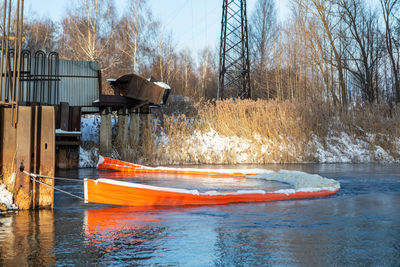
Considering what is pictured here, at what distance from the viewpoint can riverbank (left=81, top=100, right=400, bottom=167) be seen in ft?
64.2

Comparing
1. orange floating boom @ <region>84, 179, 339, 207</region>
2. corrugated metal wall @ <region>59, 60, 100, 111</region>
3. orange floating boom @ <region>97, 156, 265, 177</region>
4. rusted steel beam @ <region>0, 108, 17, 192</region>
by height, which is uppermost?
corrugated metal wall @ <region>59, 60, 100, 111</region>

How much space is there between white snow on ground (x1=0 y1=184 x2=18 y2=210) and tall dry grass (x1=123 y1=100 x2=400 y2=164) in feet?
37.0

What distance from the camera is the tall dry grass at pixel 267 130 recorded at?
1953 cm

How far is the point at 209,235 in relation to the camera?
213 inches

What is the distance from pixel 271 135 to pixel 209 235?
15.5 metres

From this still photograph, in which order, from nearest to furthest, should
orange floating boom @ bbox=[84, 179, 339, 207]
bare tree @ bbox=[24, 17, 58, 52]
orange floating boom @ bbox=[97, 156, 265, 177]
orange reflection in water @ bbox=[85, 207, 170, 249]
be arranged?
orange reflection in water @ bbox=[85, 207, 170, 249]
orange floating boom @ bbox=[84, 179, 339, 207]
orange floating boom @ bbox=[97, 156, 265, 177]
bare tree @ bbox=[24, 17, 58, 52]

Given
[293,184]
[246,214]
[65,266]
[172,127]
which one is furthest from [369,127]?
[65,266]

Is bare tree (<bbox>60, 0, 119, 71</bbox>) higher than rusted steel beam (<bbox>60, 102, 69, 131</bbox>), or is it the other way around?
bare tree (<bbox>60, 0, 119, 71</bbox>)

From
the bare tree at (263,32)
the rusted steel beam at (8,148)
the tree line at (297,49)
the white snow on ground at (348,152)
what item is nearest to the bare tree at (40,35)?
the tree line at (297,49)

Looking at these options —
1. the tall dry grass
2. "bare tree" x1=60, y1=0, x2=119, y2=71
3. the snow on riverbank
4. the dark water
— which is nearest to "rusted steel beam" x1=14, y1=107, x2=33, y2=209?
the dark water

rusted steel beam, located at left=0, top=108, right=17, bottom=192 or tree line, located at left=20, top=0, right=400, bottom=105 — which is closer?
rusted steel beam, located at left=0, top=108, right=17, bottom=192

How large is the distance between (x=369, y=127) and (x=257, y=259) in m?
19.4

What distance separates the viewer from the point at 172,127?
19.6 meters

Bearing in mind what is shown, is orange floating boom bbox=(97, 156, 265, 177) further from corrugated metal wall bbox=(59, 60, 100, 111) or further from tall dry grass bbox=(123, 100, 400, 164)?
corrugated metal wall bbox=(59, 60, 100, 111)
